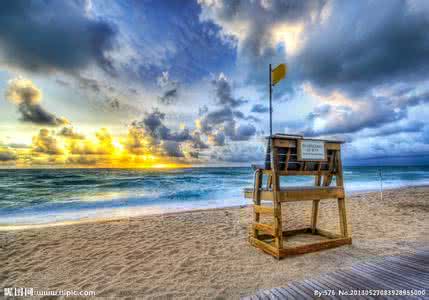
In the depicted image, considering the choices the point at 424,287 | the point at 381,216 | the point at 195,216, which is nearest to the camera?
the point at 424,287

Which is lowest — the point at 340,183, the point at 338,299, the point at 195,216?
the point at 195,216

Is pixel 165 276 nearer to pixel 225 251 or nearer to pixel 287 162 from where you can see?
pixel 225 251

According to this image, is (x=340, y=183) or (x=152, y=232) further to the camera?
(x=152, y=232)

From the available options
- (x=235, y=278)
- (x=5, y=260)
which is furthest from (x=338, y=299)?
(x=5, y=260)

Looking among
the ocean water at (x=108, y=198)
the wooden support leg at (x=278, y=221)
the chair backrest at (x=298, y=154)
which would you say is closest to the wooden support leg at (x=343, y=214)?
the chair backrest at (x=298, y=154)

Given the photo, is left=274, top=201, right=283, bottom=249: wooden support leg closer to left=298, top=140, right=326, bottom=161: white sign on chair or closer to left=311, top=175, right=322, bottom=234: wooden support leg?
left=298, top=140, right=326, bottom=161: white sign on chair

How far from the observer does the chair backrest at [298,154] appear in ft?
12.8

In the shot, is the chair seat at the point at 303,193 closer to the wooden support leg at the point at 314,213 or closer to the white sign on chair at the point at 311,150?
the white sign on chair at the point at 311,150

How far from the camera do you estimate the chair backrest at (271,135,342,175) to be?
390 centimetres

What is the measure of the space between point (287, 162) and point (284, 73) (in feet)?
5.86

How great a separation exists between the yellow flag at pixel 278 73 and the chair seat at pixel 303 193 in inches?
88.0

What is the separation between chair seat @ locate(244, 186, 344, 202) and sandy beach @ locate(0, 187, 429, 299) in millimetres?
1167

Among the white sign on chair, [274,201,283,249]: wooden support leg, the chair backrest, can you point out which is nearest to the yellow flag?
the chair backrest

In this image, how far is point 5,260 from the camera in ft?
14.4
